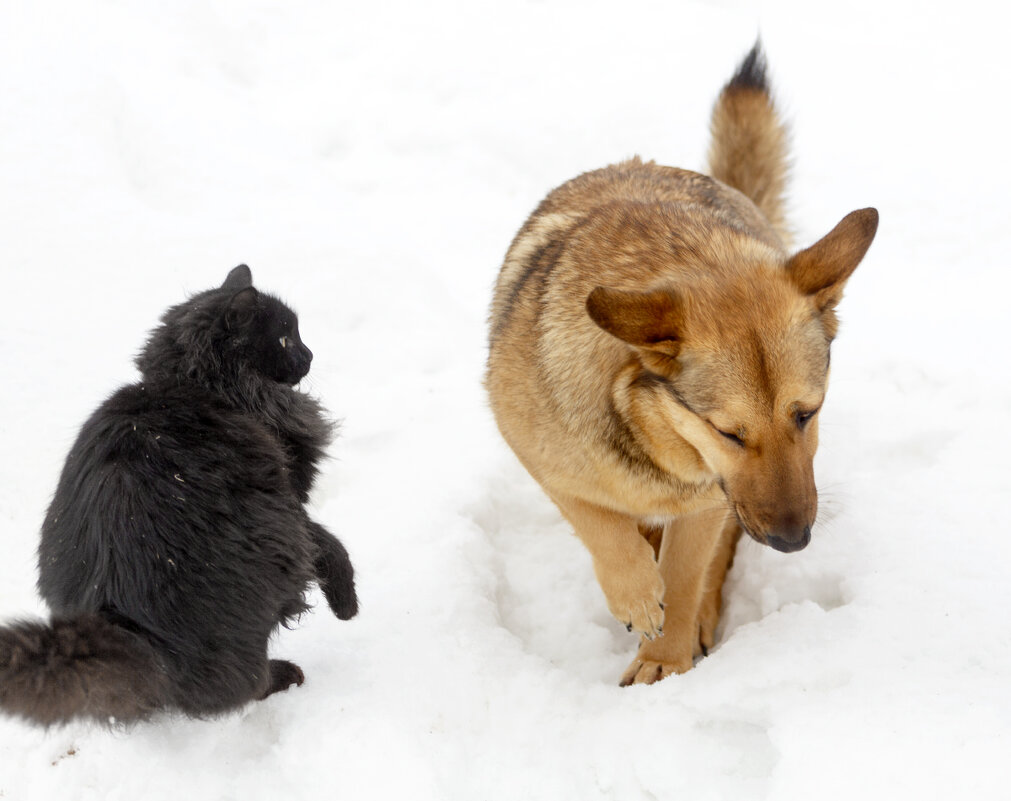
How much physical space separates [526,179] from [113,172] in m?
3.01

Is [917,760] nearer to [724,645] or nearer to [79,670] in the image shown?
[724,645]

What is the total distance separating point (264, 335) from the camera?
359cm

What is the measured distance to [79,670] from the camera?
8.64 ft

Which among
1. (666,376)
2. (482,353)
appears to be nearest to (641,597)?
(666,376)

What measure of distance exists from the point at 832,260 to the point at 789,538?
37.4 inches

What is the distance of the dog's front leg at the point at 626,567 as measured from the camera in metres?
3.68

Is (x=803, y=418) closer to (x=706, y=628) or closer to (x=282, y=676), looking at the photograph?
(x=706, y=628)

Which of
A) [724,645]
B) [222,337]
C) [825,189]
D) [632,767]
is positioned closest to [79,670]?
[222,337]

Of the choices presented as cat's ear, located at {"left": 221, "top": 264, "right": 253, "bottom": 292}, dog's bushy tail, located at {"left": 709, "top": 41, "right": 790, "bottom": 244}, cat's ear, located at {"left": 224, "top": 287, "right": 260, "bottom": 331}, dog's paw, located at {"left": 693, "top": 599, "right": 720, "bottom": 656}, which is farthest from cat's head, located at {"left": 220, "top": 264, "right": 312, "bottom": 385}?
dog's bushy tail, located at {"left": 709, "top": 41, "right": 790, "bottom": 244}

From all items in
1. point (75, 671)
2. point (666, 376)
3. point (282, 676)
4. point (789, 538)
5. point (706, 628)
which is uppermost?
point (666, 376)

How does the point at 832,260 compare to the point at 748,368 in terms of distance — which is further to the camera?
the point at 832,260

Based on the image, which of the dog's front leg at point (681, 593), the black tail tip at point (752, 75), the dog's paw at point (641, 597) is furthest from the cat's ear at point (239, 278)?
the black tail tip at point (752, 75)

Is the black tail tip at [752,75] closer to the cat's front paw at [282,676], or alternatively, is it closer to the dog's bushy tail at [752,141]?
the dog's bushy tail at [752,141]

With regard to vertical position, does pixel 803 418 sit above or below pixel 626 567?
above
